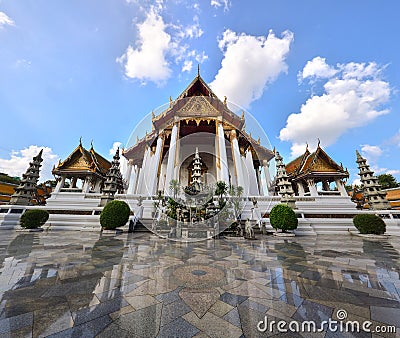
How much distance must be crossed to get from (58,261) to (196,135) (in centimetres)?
1903

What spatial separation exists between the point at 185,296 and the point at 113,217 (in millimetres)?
8202

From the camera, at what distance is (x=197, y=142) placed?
73.0 feet

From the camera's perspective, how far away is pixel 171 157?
654 inches

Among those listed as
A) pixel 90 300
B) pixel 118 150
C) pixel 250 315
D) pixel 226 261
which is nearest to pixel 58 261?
pixel 90 300

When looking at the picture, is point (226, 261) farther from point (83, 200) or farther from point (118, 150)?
point (83, 200)

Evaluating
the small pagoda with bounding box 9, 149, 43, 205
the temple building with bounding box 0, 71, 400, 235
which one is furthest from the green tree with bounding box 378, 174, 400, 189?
the small pagoda with bounding box 9, 149, 43, 205

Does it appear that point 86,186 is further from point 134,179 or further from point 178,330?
point 178,330

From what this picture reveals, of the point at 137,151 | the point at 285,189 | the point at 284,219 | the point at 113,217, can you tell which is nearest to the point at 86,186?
the point at 137,151

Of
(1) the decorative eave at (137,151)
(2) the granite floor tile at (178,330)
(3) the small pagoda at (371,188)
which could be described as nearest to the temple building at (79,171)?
(1) the decorative eave at (137,151)

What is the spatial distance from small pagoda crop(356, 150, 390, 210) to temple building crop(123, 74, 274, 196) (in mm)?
8378

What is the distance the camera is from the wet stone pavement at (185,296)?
1821mm

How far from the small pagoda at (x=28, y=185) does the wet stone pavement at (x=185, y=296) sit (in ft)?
41.1

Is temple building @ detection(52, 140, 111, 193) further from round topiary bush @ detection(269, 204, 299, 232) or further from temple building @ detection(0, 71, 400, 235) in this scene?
round topiary bush @ detection(269, 204, 299, 232)

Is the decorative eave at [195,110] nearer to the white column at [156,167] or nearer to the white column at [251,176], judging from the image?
the white column at [156,167]
